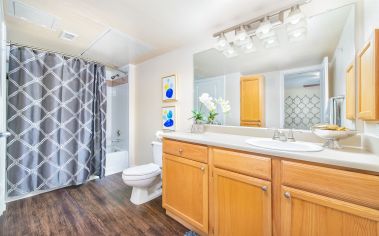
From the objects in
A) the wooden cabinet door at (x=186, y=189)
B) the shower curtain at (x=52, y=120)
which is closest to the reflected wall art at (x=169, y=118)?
the wooden cabinet door at (x=186, y=189)

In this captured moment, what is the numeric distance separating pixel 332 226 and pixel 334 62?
1.17 metres

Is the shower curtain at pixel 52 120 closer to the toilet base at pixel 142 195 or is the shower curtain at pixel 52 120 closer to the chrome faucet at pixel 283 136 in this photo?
the toilet base at pixel 142 195

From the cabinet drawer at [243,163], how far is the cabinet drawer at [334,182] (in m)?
0.11

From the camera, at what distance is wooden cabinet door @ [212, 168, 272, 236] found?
103 centimetres

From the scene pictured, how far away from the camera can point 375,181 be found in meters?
0.72

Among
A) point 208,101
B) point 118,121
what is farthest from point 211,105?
point 118,121

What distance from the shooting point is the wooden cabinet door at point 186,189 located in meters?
1.37

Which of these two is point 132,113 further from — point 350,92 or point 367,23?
point 367,23

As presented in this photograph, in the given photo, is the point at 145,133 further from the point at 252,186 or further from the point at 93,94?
the point at 252,186

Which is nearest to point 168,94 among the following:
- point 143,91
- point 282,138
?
point 143,91

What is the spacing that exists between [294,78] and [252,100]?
405mm

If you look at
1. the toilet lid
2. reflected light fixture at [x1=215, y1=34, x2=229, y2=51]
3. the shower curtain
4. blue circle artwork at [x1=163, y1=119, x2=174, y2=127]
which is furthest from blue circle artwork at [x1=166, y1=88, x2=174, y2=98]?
the shower curtain

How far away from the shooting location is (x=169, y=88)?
2.40 m

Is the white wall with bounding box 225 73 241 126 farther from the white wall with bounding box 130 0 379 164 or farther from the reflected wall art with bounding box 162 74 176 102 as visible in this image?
the reflected wall art with bounding box 162 74 176 102
